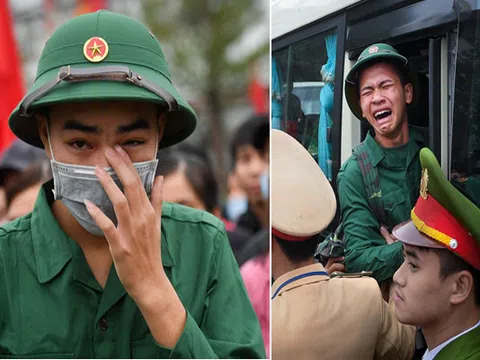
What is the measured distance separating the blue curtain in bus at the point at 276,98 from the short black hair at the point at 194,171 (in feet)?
5.50

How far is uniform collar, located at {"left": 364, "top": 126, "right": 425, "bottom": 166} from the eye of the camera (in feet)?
9.87

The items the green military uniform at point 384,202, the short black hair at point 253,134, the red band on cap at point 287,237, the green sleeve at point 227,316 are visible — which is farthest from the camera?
the short black hair at point 253,134

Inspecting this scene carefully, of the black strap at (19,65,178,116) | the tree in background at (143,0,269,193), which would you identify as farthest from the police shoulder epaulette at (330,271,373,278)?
the tree in background at (143,0,269,193)

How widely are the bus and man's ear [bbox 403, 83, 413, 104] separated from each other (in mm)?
20

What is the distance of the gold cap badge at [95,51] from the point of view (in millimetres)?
2729

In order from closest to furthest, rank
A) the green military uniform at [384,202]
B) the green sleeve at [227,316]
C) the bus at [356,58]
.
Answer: the green sleeve at [227,316]
the bus at [356,58]
the green military uniform at [384,202]

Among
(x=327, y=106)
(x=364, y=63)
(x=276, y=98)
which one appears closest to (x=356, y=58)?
(x=364, y=63)

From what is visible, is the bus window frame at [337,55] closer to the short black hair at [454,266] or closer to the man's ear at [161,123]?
the short black hair at [454,266]

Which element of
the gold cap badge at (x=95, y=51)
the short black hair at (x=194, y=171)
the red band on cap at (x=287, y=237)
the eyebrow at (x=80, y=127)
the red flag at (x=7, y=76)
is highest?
the red flag at (x=7, y=76)

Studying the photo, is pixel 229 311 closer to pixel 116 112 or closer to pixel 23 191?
pixel 116 112

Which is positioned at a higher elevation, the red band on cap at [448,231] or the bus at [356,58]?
the bus at [356,58]

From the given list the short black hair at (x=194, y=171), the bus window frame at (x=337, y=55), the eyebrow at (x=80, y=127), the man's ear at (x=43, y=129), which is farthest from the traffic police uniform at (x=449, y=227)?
the short black hair at (x=194, y=171)

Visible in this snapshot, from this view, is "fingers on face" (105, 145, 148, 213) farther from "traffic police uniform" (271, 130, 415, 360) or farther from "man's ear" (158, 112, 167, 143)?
"traffic police uniform" (271, 130, 415, 360)

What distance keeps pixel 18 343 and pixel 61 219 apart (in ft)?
1.37
